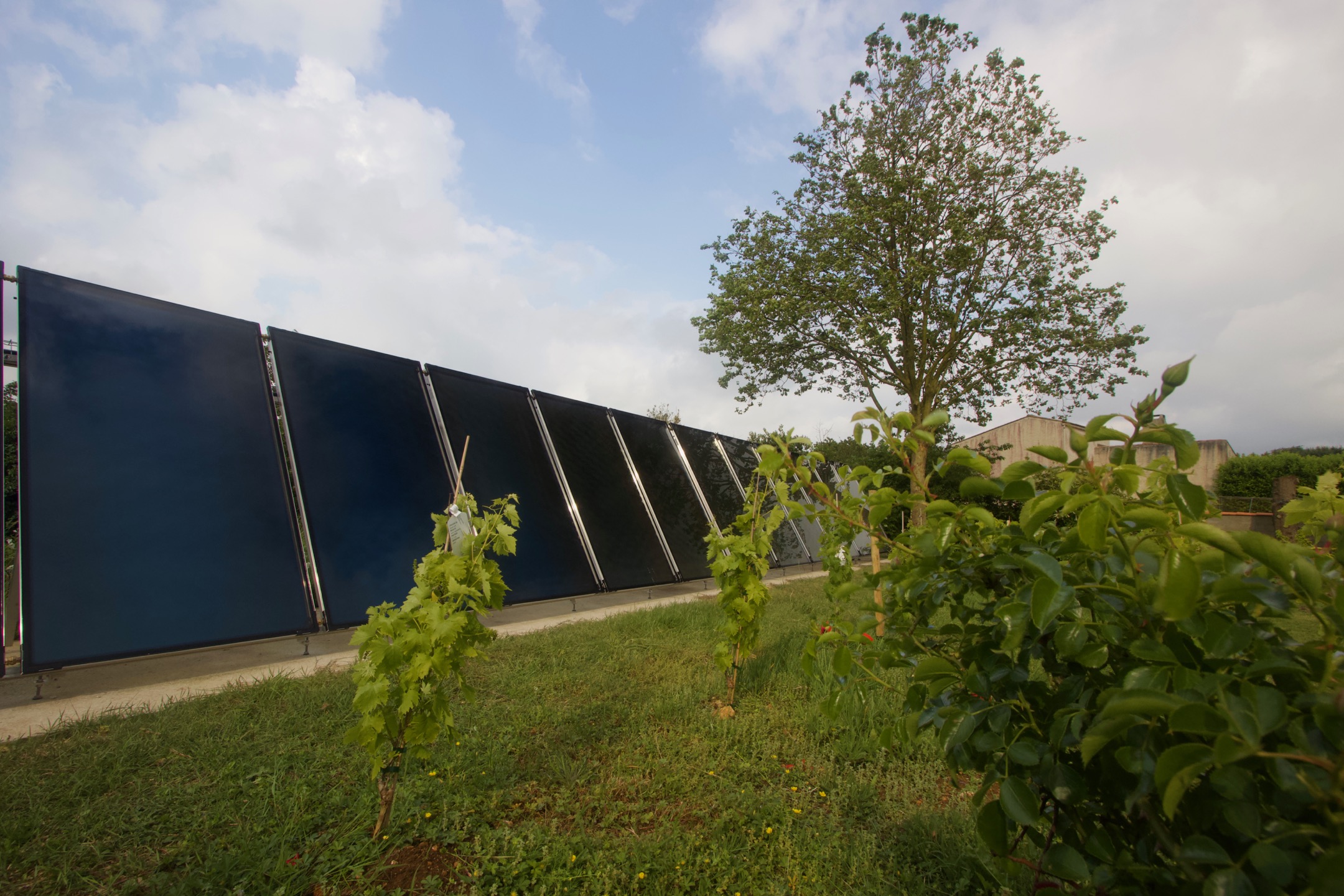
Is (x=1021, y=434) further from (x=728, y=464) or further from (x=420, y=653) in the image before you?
(x=420, y=653)

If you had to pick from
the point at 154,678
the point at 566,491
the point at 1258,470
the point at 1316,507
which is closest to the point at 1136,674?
the point at 1316,507

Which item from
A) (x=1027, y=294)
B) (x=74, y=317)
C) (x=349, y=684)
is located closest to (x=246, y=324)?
(x=74, y=317)

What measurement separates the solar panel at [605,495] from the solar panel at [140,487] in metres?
2.77

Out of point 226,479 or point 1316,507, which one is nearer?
point 1316,507

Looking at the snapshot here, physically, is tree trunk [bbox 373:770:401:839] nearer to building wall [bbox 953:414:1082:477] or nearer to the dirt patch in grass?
the dirt patch in grass

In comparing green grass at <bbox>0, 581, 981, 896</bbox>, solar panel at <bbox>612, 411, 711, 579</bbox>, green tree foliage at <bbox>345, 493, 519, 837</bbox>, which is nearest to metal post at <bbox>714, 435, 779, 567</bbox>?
solar panel at <bbox>612, 411, 711, 579</bbox>

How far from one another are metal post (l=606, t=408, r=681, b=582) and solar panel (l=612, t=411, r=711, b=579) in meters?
0.04

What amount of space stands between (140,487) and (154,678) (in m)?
1.31

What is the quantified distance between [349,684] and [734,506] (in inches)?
243

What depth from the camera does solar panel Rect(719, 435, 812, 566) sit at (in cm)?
969

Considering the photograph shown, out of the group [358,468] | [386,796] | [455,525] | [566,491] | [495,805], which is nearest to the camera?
[386,796]

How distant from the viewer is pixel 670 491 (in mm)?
7816

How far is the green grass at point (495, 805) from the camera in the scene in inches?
77.0

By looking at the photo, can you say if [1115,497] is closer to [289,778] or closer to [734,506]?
[289,778]
